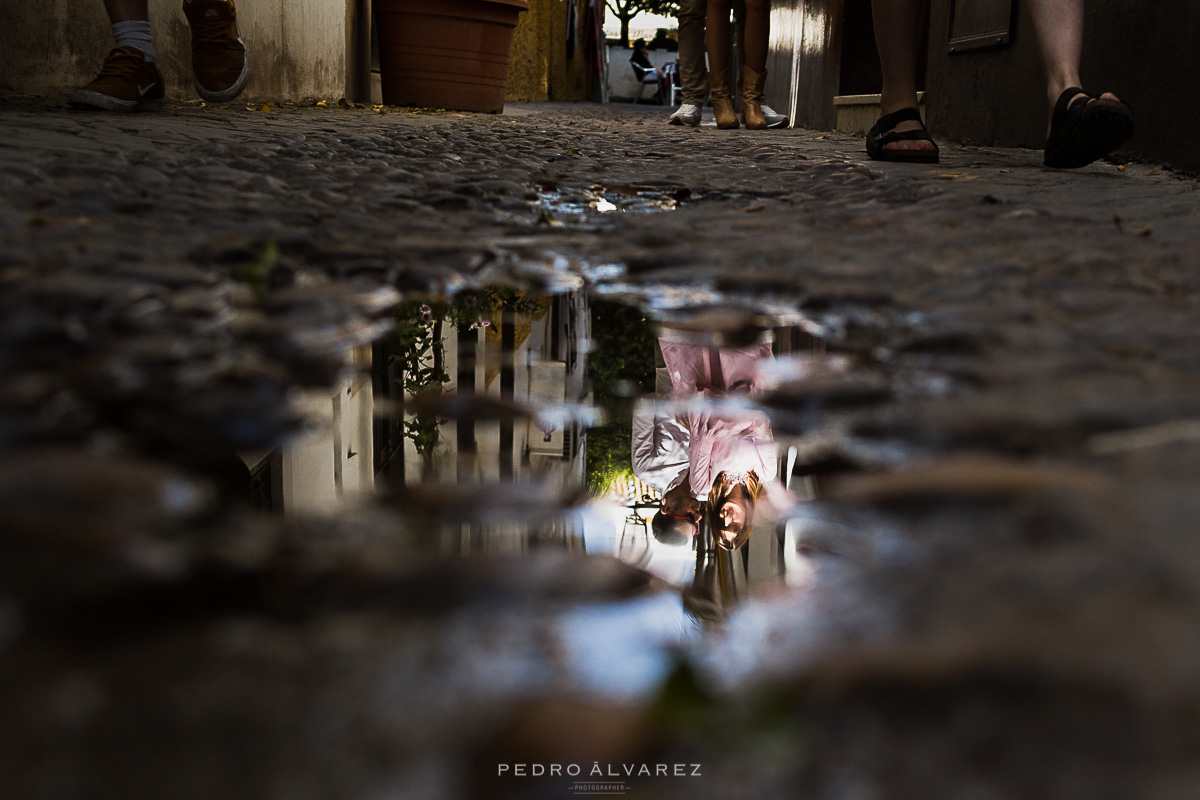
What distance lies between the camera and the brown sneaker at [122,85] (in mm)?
4043

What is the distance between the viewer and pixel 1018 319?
3.97ft

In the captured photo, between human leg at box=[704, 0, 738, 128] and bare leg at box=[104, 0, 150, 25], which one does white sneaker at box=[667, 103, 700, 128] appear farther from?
bare leg at box=[104, 0, 150, 25]

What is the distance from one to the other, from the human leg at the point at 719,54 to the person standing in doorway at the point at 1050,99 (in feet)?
9.41

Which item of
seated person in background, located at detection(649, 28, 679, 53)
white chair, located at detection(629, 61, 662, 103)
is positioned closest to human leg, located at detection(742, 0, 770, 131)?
white chair, located at detection(629, 61, 662, 103)

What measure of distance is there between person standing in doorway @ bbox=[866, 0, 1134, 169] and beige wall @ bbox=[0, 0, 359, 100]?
3.58 meters

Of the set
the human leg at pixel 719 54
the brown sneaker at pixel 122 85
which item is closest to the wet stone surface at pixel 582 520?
the brown sneaker at pixel 122 85

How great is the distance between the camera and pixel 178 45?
5660mm

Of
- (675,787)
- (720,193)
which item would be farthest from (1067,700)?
(720,193)

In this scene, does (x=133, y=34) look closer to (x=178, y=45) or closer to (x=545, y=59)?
(x=178, y=45)

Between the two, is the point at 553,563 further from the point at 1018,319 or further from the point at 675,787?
the point at 1018,319

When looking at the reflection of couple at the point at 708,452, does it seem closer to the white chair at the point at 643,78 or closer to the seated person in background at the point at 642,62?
the seated person in background at the point at 642,62

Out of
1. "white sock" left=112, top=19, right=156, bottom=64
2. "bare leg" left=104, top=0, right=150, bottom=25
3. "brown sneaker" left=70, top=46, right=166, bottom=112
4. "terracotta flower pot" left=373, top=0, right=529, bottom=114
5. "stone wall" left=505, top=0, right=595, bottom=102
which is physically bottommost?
"brown sneaker" left=70, top=46, right=166, bottom=112

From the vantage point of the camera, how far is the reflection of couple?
863mm

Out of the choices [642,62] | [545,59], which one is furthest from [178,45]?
[642,62]
